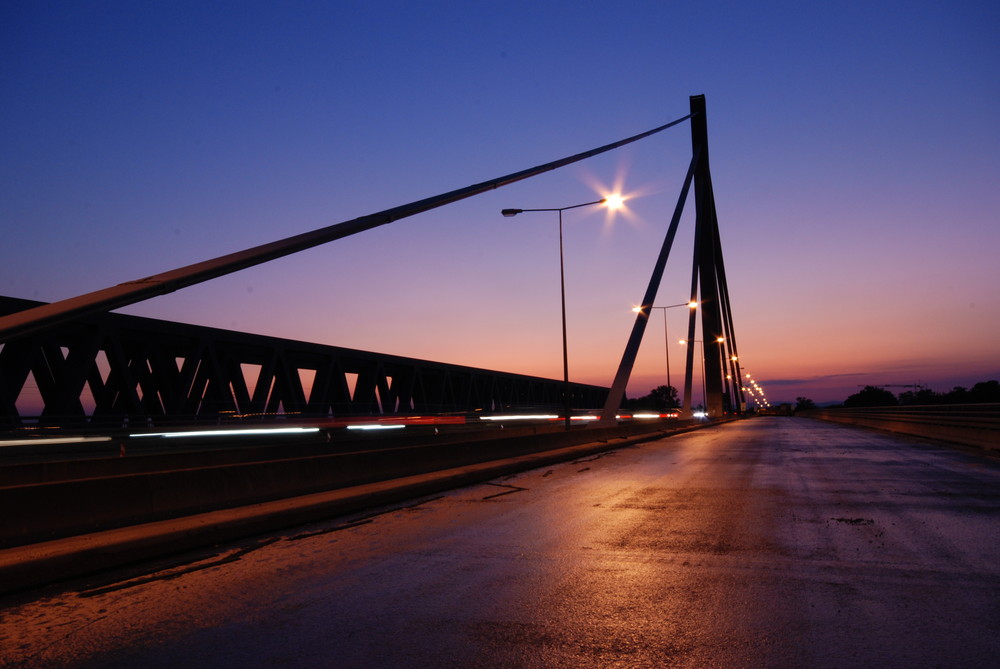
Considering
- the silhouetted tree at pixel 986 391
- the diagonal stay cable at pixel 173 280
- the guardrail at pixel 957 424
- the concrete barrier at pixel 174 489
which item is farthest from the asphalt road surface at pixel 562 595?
the silhouetted tree at pixel 986 391

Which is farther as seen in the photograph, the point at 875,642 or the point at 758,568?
the point at 758,568

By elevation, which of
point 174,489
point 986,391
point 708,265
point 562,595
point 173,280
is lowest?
point 562,595

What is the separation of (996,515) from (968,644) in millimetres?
5886

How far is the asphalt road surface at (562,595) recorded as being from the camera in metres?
4.43

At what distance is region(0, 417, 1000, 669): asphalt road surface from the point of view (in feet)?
14.5

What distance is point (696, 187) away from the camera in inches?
3125

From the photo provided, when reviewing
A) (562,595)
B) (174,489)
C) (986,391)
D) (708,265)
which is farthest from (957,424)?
(986,391)

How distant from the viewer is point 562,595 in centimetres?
566

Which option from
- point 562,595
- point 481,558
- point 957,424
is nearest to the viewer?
point 562,595

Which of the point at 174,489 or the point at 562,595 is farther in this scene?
the point at 174,489

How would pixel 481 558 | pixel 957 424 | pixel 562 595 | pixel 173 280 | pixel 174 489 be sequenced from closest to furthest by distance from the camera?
pixel 562 595 < pixel 481 558 < pixel 174 489 < pixel 173 280 < pixel 957 424

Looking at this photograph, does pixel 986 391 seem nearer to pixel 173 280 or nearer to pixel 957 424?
pixel 957 424

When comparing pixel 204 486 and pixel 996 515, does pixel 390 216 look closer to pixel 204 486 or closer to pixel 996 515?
pixel 204 486

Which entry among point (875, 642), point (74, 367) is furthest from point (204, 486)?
point (74, 367)
